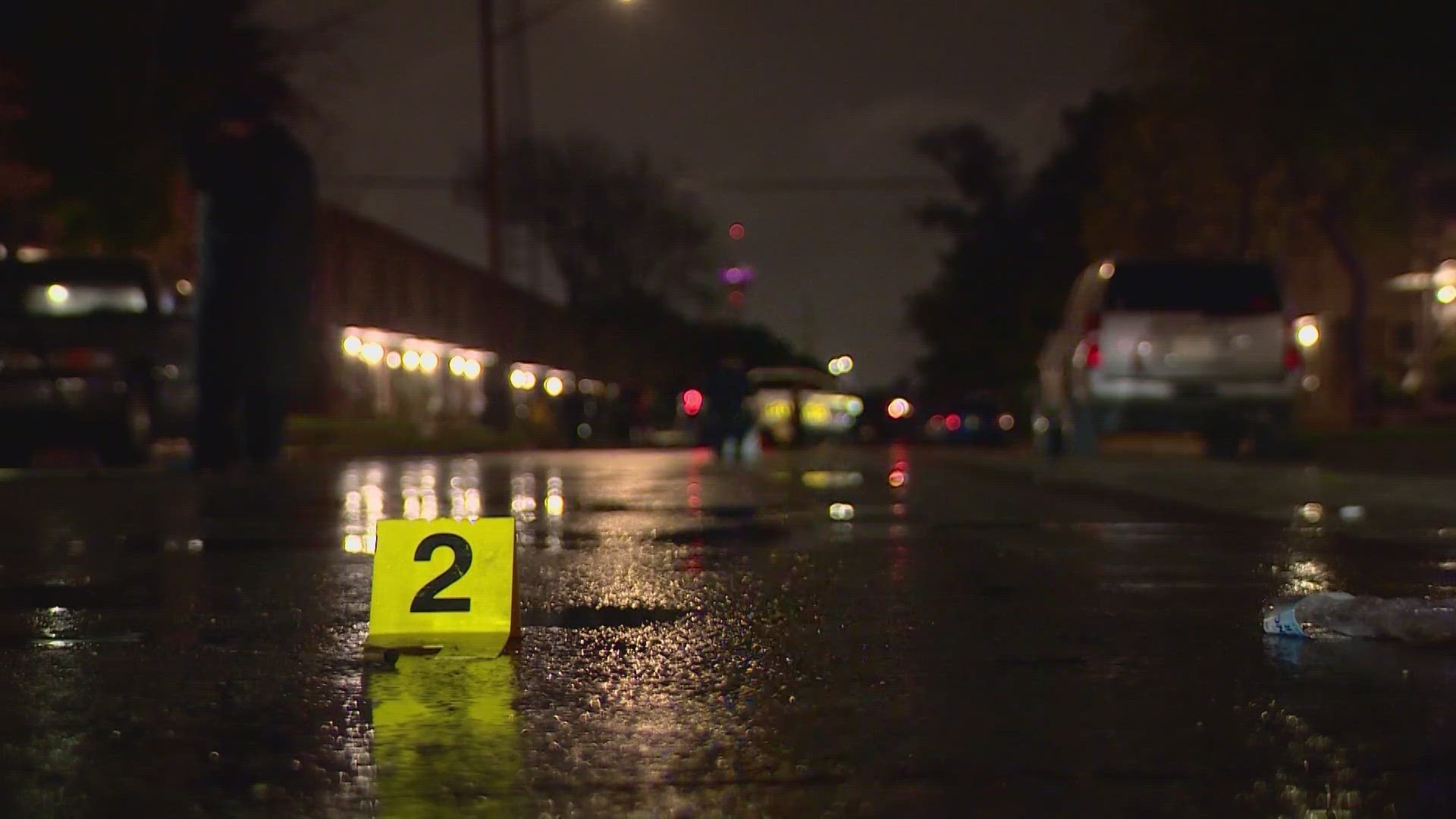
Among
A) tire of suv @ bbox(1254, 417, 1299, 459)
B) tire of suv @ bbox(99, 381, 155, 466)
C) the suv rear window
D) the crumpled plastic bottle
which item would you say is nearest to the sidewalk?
tire of suv @ bbox(1254, 417, 1299, 459)

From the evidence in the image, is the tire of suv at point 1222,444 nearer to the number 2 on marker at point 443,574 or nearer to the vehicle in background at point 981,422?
the number 2 on marker at point 443,574

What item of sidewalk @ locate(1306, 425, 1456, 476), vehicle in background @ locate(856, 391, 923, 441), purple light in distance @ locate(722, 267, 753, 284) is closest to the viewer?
sidewalk @ locate(1306, 425, 1456, 476)

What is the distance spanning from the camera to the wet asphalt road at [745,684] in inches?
173

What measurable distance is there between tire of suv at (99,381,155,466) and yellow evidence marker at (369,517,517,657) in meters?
13.3

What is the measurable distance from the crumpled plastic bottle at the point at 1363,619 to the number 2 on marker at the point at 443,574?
9.71 feet

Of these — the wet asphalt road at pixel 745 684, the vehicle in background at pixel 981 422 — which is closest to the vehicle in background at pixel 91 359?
the wet asphalt road at pixel 745 684

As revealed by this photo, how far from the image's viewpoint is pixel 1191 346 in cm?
1919

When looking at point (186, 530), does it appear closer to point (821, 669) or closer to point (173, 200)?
point (821, 669)

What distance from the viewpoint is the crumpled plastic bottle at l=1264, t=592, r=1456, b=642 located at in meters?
6.53

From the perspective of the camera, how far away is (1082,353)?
1980 centimetres

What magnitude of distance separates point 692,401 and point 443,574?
91.2ft

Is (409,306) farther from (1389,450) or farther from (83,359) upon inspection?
(1389,450)

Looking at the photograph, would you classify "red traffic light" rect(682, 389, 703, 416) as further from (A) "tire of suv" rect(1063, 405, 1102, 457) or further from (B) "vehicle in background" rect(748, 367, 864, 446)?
(A) "tire of suv" rect(1063, 405, 1102, 457)

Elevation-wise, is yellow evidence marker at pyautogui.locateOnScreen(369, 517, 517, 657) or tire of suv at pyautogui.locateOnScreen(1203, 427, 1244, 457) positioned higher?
tire of suv at pyautogui.locateOnScreen(1203, 427, 1244, 457)
